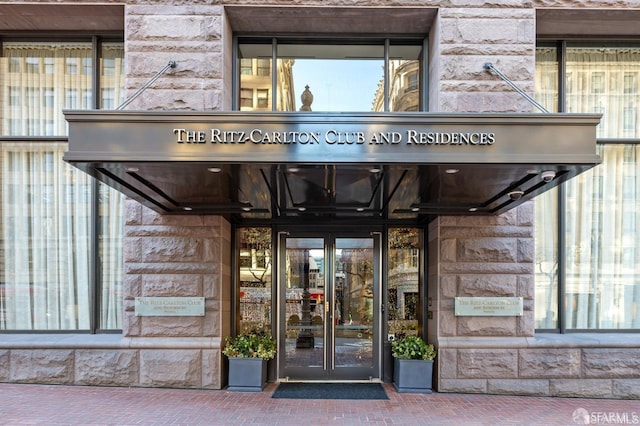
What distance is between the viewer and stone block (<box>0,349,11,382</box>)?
732cm

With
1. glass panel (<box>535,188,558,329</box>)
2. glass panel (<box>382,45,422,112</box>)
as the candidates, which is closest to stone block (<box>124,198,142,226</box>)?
glass panel (<box>382,45,422,112</box>)

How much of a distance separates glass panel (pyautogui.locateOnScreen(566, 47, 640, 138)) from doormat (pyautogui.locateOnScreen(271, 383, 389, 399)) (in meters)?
6.13

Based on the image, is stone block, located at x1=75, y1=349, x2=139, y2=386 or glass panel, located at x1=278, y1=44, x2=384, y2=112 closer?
stone block, located at x1=75, y1=349, x2=139, y2=386

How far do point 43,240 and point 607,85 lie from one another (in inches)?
420

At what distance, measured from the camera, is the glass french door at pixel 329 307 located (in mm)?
8031

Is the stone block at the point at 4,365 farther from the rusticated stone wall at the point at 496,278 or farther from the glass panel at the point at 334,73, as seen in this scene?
the rusticated stone wall at the point at 496,278

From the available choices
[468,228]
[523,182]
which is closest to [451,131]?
[523,182]

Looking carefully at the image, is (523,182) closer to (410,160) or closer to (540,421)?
(410,160)

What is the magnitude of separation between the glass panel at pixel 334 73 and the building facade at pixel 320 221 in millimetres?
38

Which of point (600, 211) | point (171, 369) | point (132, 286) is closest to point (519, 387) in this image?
point (600, 211)

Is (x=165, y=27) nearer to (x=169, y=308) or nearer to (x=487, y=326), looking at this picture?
(x=169, y=308)

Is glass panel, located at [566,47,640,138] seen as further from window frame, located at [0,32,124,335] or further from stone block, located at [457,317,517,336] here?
window frame, located at [0,32,124,335]

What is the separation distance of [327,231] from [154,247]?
3.02m

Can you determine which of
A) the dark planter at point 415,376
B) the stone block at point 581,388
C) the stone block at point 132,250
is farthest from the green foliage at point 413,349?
the stone block at point 132,250
